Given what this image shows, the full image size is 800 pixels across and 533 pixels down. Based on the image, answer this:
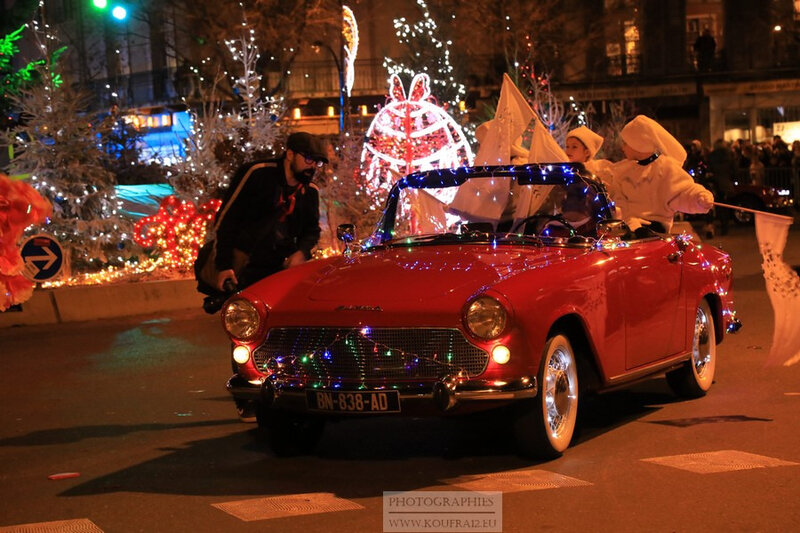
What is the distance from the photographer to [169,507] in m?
5.89

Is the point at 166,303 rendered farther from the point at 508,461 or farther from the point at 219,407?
the point at 508,461

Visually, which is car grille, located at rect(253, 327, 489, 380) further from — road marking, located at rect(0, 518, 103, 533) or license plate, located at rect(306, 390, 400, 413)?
road marking, located at rect(0, 518, 103, 533)

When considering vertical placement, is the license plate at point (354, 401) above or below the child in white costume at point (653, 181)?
below

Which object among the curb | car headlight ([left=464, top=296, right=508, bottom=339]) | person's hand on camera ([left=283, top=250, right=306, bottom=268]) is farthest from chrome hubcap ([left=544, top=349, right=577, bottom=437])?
the curb

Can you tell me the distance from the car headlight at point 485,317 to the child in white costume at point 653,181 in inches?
116

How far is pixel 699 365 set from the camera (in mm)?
8625

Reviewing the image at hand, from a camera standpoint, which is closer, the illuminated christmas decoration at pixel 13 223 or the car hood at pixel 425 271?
the illuminated christmas decoration at pixel 13 223

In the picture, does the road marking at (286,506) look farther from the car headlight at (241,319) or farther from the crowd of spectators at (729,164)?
the crowd of spectators at (729,164)

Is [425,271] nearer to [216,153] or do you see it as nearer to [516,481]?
[516,481]

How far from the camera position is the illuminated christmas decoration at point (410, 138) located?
18234mm

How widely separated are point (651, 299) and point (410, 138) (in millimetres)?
10977

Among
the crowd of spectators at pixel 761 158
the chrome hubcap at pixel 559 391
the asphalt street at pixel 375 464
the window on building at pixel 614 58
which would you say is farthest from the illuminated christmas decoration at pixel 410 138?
the window on building at pixel 614 58

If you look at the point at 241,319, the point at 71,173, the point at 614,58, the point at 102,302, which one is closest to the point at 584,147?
the point at 241,319

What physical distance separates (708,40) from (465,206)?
119ft
